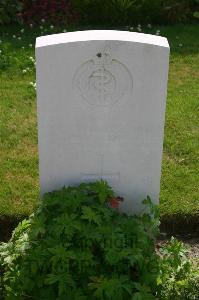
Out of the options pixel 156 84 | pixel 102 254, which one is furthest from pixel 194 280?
pixel 156 84

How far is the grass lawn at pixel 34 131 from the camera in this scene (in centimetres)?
430

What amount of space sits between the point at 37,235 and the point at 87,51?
1.07 metres

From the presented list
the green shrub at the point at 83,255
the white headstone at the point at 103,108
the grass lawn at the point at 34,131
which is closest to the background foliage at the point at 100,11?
the grass lawn at the point at 34,131

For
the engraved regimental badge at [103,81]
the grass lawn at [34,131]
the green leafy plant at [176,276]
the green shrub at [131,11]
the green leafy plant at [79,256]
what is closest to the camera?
the green leafy plant at [79,256]

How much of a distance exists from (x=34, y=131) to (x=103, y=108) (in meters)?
1.99

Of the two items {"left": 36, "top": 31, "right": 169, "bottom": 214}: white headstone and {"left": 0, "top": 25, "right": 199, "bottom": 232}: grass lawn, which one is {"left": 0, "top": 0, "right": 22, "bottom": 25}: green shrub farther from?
{"left": 36, "top": 31, "right": 169, "bottom": 214}: white headstone

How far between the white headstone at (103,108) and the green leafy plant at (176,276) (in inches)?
16.1

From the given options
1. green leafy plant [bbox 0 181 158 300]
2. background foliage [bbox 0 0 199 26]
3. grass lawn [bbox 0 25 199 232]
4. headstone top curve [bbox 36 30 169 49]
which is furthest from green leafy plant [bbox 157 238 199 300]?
background foliage [bbox 0 0 199 26]

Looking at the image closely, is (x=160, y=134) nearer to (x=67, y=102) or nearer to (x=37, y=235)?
(x=67, y=102)

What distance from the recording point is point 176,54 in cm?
702

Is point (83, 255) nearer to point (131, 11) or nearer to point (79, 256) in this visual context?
point (79, 256)

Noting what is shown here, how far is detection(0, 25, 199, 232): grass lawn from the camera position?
4305 millimetres

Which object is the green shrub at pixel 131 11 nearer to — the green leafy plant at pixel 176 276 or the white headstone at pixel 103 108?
the white headstone at pixel 103 108

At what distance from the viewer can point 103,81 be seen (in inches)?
129
